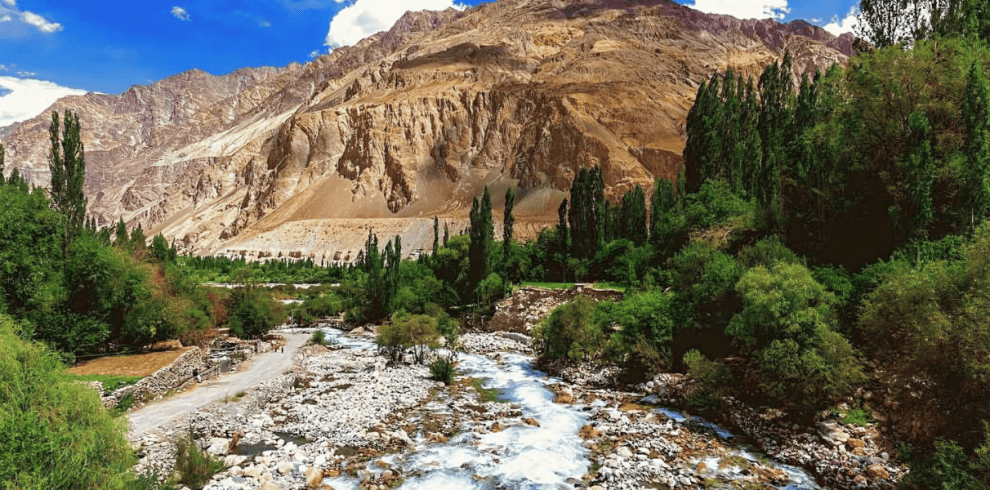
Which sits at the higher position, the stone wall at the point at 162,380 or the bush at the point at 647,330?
the bush at the point at 647,330

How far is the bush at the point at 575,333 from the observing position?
26328 mm

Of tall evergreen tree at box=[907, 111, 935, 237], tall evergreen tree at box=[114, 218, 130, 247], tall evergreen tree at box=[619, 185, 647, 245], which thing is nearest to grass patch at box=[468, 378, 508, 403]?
tall evergreen tree at box=[907, 111, 935, 237]

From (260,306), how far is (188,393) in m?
22.4

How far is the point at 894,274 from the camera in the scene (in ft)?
47.1

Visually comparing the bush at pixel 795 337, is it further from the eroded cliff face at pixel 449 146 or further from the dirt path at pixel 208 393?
the eroded cliff face at pixel 449 146

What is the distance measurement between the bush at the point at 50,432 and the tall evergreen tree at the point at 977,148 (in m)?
22.7

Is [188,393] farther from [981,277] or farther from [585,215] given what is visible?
[585,215]

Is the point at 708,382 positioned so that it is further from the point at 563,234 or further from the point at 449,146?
the point at 449,146

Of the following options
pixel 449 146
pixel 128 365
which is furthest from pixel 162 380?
pixel 449 146

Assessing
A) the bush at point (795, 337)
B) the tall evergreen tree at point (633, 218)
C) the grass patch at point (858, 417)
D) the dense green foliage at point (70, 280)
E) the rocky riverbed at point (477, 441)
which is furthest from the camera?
the tall evergreen tree at point (633, 218)

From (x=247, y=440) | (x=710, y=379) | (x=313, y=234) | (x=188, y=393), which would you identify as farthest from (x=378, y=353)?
(x=313, y=234)

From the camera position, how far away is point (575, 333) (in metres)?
26.7

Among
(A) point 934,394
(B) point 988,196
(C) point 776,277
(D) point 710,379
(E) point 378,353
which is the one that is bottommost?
(E) point 378,353

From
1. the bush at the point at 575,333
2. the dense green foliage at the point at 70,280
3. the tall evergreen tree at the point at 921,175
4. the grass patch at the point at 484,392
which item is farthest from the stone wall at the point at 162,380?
the tall evergreen tree at the point at 921,175
